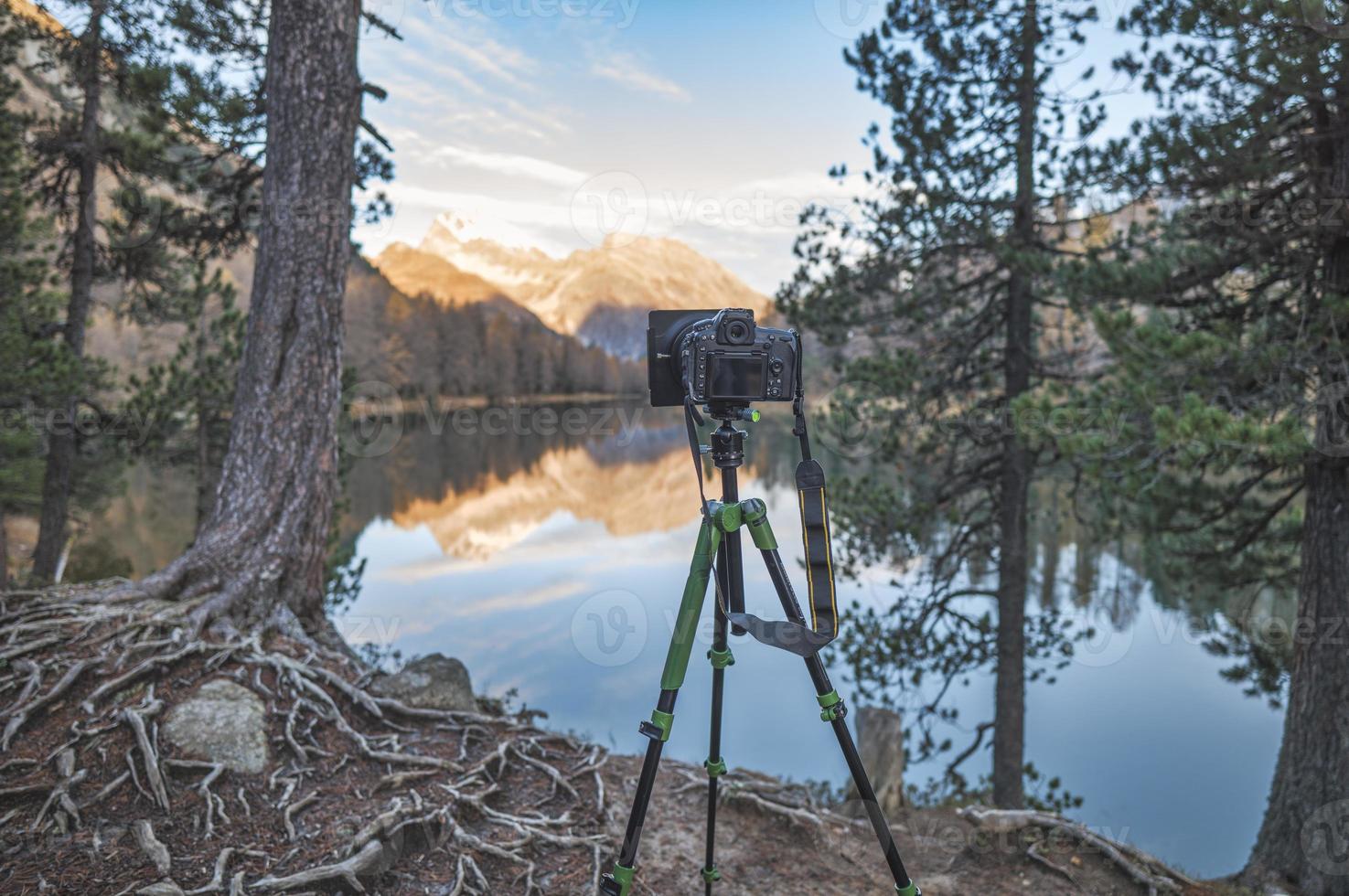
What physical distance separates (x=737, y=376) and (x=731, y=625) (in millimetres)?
827

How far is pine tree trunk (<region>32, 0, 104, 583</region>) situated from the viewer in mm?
8930

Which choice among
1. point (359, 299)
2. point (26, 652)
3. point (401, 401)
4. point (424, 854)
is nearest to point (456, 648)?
point (26, 652)

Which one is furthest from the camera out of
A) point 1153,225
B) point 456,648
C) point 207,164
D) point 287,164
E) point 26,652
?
point 456,648

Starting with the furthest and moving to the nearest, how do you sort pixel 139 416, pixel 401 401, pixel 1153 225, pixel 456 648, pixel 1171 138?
pixel 401 401
pixel 456 648
pixel 139 416
pixel 1153 225
pixel 1171 138

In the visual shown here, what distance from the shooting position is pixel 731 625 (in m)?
2.39

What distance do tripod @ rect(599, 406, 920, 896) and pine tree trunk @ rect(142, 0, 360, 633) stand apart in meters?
3.39

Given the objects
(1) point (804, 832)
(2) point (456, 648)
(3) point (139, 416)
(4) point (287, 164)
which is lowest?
(2) point (456, 648)

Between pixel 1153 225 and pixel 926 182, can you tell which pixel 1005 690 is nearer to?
pixel 1153 225

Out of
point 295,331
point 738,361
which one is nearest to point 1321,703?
point 738,361

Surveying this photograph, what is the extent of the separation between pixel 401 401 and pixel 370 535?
3550 centimetres

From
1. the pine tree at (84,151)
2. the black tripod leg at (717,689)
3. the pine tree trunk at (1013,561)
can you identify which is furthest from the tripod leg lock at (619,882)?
the pine tree at (84,151)

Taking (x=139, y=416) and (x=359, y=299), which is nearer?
(x=139, y=416)

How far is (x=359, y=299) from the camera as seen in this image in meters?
58.4

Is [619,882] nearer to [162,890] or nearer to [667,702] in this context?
[667,702]
